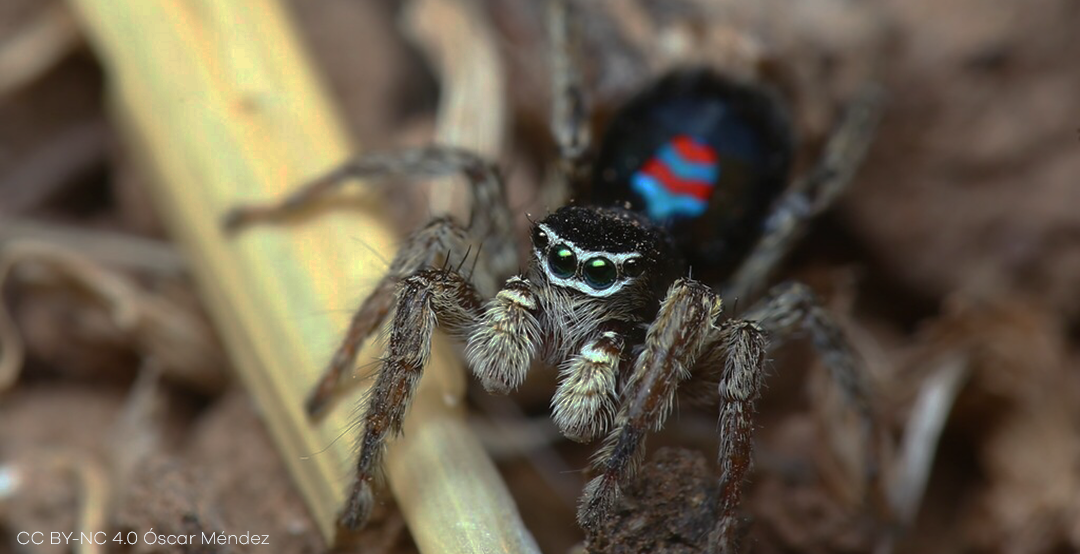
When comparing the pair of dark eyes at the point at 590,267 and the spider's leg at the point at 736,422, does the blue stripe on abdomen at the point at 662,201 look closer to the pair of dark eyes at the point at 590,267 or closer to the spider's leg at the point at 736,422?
the pair of dark eyes at the point at 590,267

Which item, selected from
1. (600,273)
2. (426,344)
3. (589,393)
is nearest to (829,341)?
(600,273)

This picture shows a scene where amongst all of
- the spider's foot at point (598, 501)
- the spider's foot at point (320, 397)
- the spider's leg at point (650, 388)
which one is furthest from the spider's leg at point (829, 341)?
the spider's foot at point (320, 397)

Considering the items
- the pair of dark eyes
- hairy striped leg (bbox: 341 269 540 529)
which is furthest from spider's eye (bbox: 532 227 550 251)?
hairy striped leg (bbox: 341 269 540 529)

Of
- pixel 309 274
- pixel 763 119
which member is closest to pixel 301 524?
pixel 309 274

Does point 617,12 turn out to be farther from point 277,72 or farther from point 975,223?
point 975,223

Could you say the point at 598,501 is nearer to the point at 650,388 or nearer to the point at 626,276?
the point at 650,388

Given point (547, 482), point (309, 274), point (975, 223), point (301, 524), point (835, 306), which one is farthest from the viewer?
point (975, 223)
